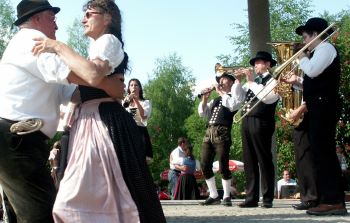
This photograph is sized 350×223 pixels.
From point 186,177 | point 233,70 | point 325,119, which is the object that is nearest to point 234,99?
point 233,70

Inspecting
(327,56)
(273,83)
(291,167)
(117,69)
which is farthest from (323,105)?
(291,167)

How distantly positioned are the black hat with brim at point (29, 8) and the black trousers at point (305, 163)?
4056mm

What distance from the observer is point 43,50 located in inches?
138

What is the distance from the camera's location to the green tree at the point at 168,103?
53.9m

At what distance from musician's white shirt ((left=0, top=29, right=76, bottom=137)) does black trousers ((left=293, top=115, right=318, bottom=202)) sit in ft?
13.7

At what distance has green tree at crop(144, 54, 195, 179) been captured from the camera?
2124 inches

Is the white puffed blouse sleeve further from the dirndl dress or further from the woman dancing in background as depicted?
the woman dancing in background

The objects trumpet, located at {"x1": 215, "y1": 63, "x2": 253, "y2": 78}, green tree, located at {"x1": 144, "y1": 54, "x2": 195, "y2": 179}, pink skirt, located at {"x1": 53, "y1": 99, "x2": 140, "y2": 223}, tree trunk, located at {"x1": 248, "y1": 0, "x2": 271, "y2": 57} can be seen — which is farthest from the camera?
green tree, located at {"x1": 144, "y1": 54, "x2": 195, "y2": 179}

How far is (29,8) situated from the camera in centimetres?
391

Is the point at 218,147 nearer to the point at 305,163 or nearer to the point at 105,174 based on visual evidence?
the point at 305,163

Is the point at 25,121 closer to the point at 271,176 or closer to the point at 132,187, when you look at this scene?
the point at 132,187

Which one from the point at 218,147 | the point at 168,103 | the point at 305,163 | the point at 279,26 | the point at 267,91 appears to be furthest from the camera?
the point at 168,103

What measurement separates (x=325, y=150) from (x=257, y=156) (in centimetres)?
163

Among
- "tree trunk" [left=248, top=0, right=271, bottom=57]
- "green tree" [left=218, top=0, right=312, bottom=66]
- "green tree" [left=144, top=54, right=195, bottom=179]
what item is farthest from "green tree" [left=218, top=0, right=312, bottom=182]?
"tree trunk" [left=248, top=0, right=271, bottom=57]
